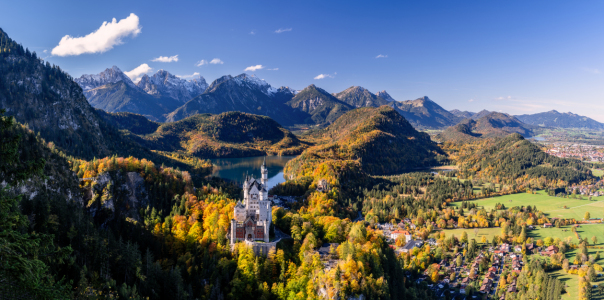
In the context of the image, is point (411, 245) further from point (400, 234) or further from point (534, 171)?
point (534, 171)

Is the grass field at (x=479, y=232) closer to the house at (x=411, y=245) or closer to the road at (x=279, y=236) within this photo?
the house at (x=411, y=245)

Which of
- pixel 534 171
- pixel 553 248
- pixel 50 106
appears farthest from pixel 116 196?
A: pixel 534 171

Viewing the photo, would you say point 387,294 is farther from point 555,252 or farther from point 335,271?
point 555,252

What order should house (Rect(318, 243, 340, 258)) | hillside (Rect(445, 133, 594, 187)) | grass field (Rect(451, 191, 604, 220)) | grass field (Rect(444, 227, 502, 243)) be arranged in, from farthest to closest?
hillside (Rect(445, 133, 594, 187)), grass field (Rect(451, 191, 604, 220)), grass field (Rect(444, 227, 502, 243)), house (Rect(318, 243, 340, 258))

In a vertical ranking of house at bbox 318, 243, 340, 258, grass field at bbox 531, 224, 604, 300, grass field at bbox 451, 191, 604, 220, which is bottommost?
grass field at bbox 531, 224, 604, 300

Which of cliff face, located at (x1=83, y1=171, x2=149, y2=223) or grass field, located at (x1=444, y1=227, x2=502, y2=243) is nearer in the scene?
cliff face, located at (x1=83, y1=171, x2=149, y2=223)

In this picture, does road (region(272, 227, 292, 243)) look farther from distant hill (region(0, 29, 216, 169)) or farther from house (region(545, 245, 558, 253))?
distant hill (region(0, 29, 216, 169))

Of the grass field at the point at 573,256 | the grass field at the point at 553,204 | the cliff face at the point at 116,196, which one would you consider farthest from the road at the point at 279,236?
the grass field at the point at 553,204

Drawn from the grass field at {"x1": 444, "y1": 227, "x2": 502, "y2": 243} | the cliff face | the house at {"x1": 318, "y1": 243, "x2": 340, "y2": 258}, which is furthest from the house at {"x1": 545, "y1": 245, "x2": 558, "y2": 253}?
the cliff face
